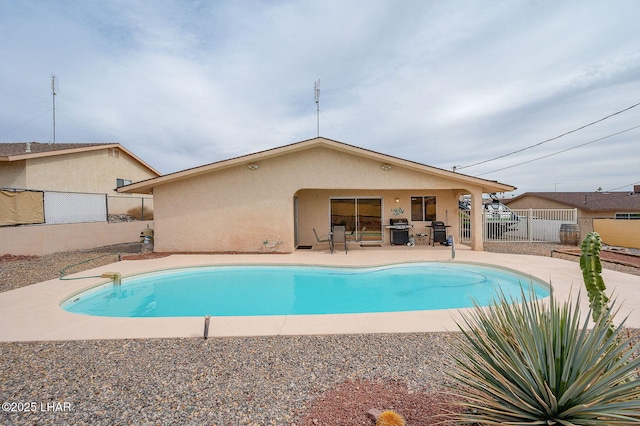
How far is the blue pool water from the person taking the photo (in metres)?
6.80

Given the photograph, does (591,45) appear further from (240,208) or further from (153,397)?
(153,397)

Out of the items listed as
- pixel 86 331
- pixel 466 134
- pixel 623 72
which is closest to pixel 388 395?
pixel 86 331

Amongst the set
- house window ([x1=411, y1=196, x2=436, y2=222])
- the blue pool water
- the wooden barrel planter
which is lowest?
the blue pool water

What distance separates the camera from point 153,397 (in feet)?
9.86

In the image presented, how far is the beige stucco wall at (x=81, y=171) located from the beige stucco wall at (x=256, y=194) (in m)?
7.72

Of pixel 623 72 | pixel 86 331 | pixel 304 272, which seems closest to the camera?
pixel 86 331

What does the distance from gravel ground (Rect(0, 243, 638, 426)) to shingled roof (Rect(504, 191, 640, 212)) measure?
2782 centimetres

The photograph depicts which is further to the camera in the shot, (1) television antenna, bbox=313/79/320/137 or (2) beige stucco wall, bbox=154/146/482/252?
(1) television antenna, bbox=313/79/320/137

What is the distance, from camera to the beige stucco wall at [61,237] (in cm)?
1077

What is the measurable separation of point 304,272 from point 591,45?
1529 centimetres

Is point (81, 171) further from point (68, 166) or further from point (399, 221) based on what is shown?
point (399, 221)

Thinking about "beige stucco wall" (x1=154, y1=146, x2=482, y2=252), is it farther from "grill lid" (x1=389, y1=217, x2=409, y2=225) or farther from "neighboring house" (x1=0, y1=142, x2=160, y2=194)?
"neighboring house" (x1=0, y1=142, x2=160, y2=194)

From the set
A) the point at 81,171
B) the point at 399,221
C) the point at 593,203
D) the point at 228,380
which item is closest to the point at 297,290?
the point at 228,380

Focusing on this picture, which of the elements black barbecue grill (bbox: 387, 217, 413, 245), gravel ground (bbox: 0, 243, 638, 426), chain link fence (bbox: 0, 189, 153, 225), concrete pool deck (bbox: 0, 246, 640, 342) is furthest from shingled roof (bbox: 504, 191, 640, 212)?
chain link fence (bbox: 0, 189, 153, 225)
